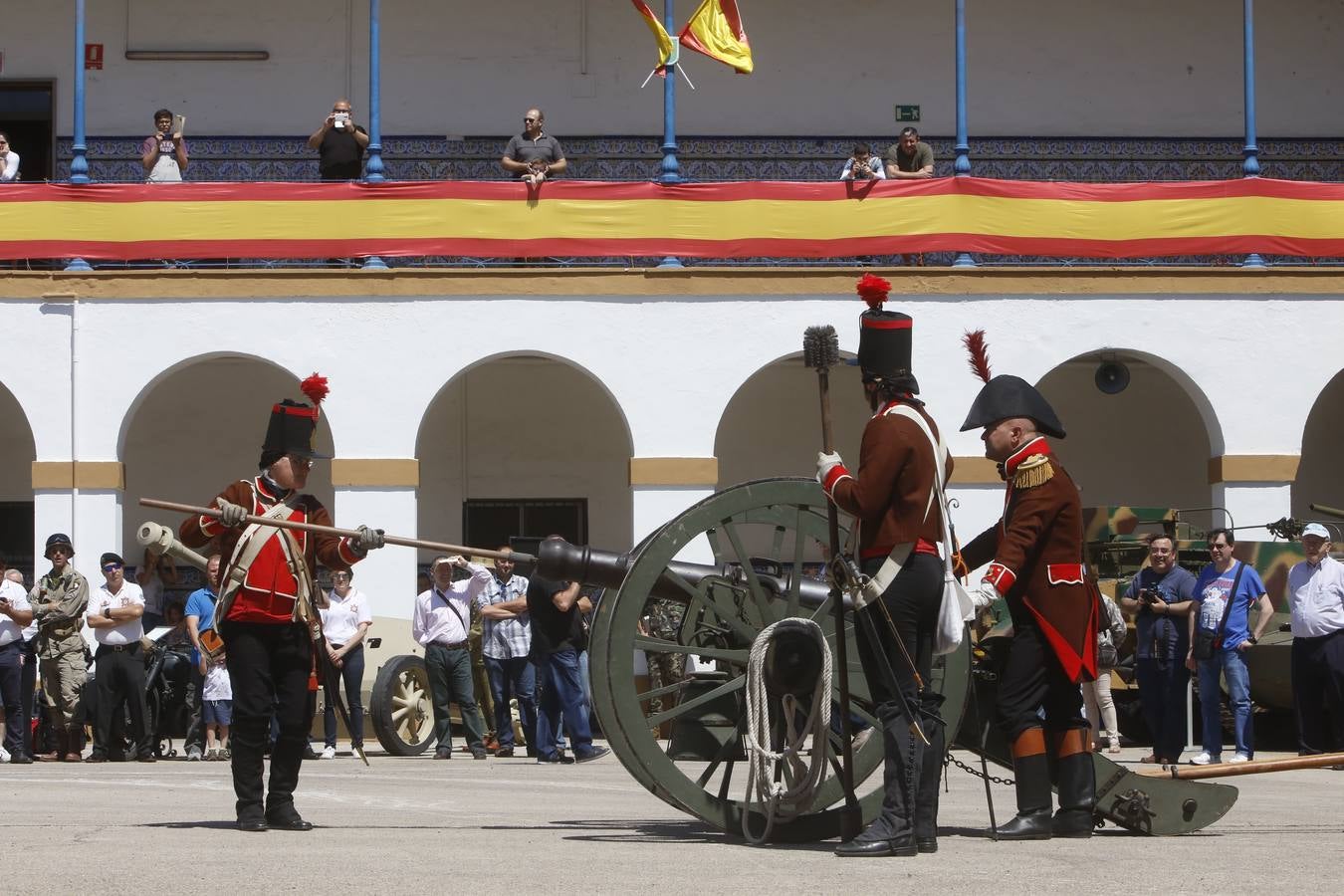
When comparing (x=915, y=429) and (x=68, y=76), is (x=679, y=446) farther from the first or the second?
(x=915, y=429)

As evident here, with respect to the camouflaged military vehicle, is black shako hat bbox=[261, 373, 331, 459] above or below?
above

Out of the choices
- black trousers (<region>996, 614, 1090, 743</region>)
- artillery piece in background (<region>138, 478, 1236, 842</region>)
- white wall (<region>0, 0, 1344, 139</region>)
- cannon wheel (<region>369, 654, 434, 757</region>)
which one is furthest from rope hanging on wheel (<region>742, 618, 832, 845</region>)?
white wall (<region>0, 0, 1344, 139</region>)

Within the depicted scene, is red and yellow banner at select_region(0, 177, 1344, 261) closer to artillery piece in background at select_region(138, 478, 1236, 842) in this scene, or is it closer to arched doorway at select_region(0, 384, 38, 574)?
arched doorway at select_region(0, 384, 38, 574)

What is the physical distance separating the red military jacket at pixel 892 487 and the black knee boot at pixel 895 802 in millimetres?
661

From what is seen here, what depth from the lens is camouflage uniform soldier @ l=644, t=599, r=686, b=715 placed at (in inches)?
589

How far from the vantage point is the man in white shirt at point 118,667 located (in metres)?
15.8

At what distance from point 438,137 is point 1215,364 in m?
8.46

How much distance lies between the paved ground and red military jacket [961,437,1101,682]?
2.50 ft

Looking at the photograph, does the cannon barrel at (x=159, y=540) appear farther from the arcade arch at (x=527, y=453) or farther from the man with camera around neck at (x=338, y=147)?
the arcade arch at (x=527, y=453)

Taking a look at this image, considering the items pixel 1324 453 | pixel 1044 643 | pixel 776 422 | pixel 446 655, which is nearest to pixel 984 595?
pixel 1044 643

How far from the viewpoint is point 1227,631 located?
47.0 ft

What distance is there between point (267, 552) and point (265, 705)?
0.63 m

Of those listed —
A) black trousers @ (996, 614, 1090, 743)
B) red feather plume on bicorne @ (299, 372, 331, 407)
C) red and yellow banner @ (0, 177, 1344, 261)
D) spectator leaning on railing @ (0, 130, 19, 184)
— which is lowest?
black trousers @ (996, 614, 1090, 743)

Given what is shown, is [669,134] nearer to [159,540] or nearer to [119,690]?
[119,690]
